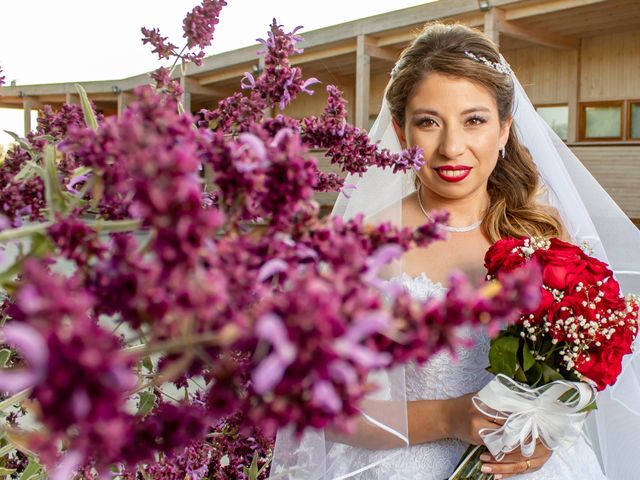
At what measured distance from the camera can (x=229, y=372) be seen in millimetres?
388

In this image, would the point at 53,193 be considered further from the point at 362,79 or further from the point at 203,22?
the point at 362,79

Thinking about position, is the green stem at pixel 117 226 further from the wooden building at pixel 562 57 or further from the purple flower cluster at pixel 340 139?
the wooden building at pixel 562 57

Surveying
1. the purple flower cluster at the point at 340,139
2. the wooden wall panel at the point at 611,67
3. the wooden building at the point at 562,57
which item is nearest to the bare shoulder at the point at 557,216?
the purple flower cluster at the point at 340,139

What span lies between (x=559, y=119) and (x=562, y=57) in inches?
34.5

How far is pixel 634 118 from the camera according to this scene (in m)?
9.67

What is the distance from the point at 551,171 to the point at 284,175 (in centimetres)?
222

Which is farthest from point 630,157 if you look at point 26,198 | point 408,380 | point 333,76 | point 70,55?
point 26,198

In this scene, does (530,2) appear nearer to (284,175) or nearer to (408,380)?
(408,380)

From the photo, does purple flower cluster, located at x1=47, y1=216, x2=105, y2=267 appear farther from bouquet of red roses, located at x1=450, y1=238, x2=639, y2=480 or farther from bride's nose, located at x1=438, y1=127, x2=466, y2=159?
bride's nose, located at x1=438, y1=127, x2=466, y2=159

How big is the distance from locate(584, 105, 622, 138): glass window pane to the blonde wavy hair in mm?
8094

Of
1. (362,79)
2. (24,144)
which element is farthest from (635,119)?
(24,144)

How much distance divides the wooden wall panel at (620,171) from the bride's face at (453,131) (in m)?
7.06

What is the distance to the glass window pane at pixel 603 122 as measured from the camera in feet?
32.2

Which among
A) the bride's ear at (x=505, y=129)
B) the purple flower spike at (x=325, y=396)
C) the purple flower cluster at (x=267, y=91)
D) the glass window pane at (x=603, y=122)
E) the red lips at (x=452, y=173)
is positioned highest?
the glass window pane at (x=603, y=122)
